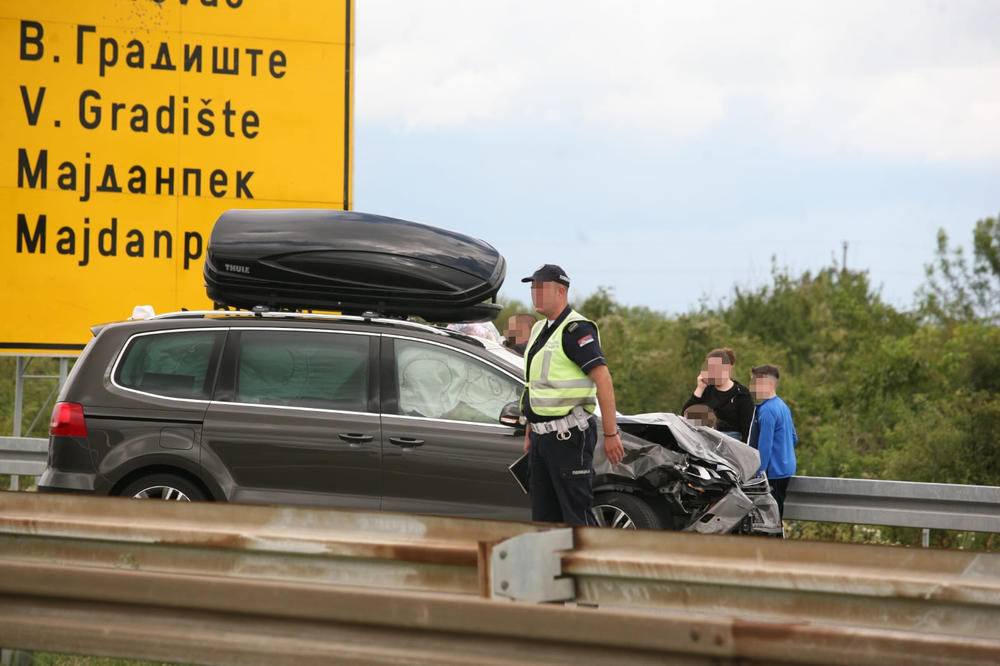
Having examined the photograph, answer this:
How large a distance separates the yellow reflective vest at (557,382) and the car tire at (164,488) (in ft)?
7.30

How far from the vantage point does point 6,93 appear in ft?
40.5

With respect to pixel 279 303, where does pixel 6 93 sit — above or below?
above

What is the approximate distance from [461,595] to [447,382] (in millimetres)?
4197

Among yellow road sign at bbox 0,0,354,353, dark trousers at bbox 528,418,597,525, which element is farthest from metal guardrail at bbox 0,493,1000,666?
yellow road sign at bbox 0,0,354,353

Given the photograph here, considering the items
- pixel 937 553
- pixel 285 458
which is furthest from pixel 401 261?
Answer: pixel 937 553

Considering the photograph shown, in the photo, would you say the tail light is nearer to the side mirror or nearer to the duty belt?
the side mirror

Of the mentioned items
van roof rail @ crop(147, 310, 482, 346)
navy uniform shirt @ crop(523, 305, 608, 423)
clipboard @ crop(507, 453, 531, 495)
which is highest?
van roof rail @ crop(147, 310, 482, 346)

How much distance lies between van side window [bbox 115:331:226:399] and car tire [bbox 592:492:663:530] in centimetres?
249

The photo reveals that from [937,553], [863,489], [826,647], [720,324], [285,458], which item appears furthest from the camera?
[720,324]

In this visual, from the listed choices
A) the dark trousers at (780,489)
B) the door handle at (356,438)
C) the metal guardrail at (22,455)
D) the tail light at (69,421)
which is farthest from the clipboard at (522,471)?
the metal guardrail at (22,455)

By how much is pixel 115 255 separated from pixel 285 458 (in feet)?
19.5

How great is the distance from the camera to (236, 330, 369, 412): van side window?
739cm

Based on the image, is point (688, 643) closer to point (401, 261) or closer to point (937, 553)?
point (937, 553)

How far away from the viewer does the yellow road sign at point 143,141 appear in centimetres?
1225
